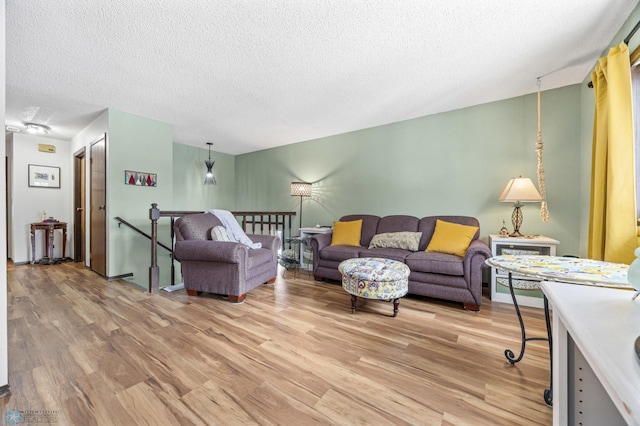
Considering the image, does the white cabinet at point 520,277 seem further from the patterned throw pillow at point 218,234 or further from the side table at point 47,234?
the side table at point 47,234

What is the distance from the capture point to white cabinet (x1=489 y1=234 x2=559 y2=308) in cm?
248

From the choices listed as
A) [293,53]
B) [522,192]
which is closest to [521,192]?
[522,192]

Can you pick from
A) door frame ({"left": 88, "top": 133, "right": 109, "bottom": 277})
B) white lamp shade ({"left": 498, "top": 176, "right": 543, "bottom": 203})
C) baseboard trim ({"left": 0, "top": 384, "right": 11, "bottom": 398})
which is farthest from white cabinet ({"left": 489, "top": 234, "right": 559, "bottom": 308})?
door frame ({"left": 88, "top": 133, "right": 109, "bottom": 277})

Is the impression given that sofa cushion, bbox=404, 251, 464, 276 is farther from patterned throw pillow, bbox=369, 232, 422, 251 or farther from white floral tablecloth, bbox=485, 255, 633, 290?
white floral tablecloth, bbox=485, 255, 633, 290

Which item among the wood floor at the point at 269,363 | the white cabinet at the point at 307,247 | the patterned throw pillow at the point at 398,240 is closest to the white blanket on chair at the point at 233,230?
the wood floor at the point at 269,363

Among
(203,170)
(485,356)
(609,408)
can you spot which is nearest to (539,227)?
(485,356)

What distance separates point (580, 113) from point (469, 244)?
1.77 metres

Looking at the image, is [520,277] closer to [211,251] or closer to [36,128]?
[211,251]

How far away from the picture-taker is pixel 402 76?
2.45 metres

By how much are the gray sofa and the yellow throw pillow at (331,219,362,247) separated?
9 cm

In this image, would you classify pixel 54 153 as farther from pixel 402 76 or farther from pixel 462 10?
pixel 462 10

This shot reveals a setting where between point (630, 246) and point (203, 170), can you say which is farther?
point (203, 170)

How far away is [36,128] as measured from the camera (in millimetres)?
3797

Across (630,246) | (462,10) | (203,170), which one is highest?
(462,10)
